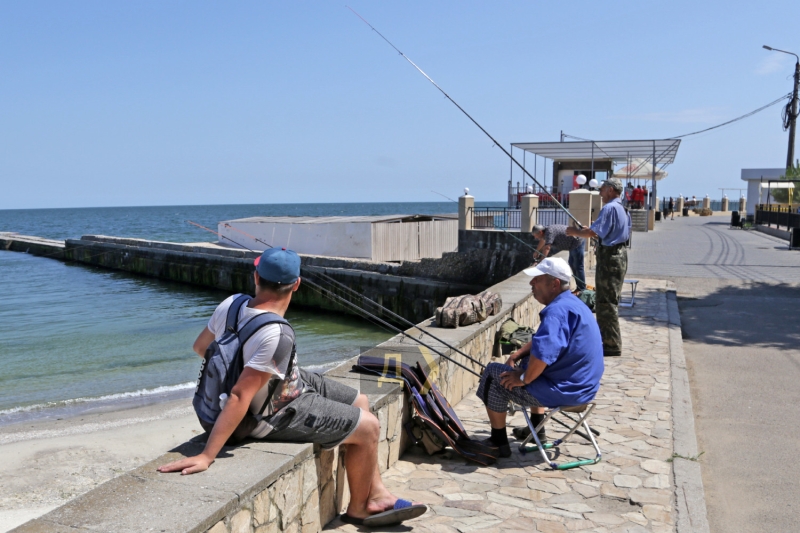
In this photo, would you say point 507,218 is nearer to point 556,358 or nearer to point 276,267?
point 556,358

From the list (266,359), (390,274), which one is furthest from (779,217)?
(266,359)

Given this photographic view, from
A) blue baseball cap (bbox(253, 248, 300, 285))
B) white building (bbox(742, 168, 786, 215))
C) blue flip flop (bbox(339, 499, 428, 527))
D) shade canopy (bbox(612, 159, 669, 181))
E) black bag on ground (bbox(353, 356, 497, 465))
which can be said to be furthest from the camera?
white building (bbox(742, 168, 786, 215))

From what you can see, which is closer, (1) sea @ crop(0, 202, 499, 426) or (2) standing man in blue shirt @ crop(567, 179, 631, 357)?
(2) standing man in blue shirt @ crop(567, 179, 631, 357)

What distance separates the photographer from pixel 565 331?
3998mm

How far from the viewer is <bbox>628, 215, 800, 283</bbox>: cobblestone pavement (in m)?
14.5

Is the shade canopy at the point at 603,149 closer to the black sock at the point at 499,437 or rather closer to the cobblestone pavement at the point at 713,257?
the cobblestone pavement at the point at 713,257

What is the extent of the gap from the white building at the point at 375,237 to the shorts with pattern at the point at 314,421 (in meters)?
19.9

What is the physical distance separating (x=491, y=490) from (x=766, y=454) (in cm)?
212

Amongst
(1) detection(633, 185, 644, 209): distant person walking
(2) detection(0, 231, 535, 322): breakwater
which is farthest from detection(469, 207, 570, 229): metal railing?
(1) detection(633, 185, 644, 209): distant person walking

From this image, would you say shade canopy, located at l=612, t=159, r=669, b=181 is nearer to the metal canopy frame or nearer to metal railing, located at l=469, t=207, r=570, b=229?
the metal canopy frame

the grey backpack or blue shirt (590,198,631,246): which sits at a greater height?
blue shirt (590,198,631,246)

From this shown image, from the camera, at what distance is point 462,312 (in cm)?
628

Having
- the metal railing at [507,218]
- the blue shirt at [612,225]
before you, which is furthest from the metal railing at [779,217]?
the blue shirt at [612,225]

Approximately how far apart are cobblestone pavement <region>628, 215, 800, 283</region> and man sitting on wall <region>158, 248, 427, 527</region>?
39.2 feet
